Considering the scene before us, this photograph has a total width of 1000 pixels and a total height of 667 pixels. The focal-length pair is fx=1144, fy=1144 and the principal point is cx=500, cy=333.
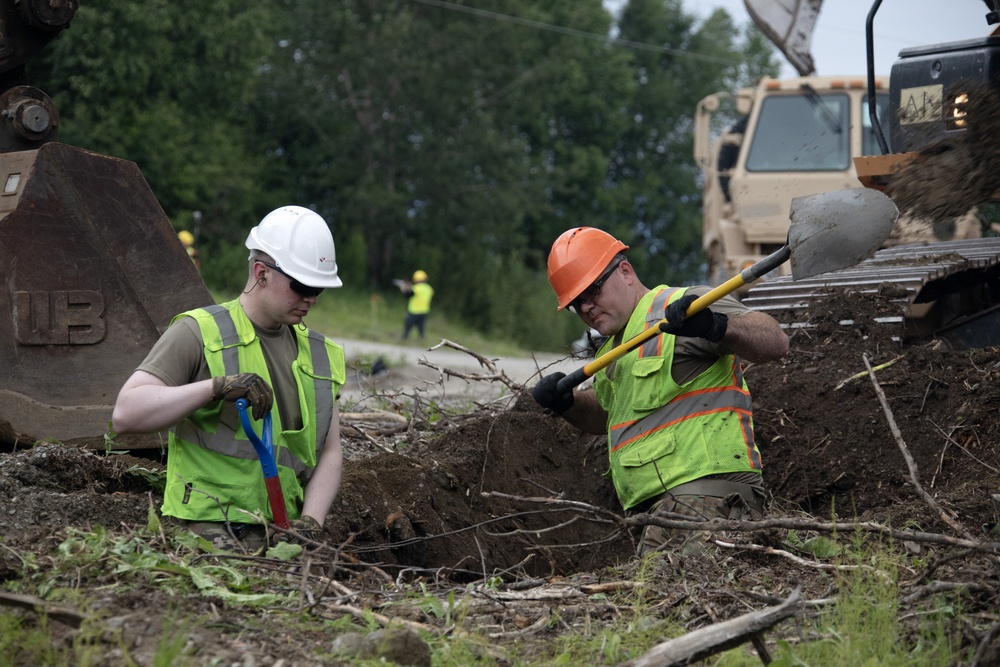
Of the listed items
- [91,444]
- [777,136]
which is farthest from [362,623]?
[777,136]

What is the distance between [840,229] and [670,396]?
3.05 feet

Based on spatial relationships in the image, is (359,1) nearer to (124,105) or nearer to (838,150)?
(124,105)

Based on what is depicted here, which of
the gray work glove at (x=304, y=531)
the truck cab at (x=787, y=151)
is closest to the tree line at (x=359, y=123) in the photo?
the truck cab at (x=787, y=151)

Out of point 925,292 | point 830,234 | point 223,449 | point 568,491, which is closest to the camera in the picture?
point 223,449

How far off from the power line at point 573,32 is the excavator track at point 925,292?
2811cm

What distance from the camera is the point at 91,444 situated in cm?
530

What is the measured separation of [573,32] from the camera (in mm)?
38625

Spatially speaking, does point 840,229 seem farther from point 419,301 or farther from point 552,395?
point 419,301

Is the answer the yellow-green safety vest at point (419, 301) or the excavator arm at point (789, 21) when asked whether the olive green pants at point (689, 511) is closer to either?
the excavator arm at point (789, 21)

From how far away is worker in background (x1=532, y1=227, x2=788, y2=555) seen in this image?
4523mm

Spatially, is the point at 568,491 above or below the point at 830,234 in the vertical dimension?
A: below

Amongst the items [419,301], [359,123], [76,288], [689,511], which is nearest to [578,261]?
[689,511]

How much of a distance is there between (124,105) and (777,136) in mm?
19871

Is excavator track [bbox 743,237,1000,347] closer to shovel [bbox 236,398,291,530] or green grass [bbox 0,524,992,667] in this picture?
green grass [bbox 0,524,992,667]
